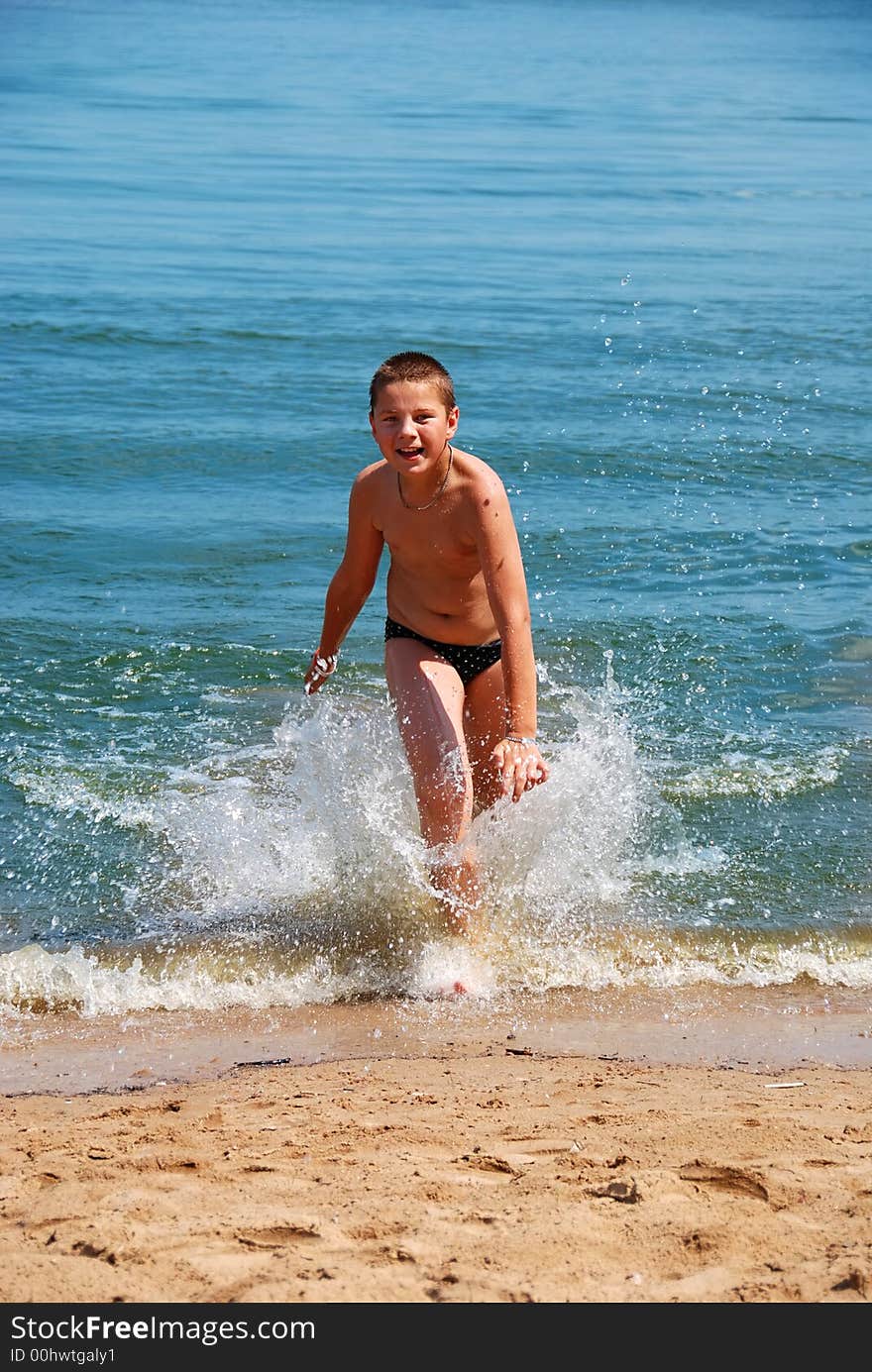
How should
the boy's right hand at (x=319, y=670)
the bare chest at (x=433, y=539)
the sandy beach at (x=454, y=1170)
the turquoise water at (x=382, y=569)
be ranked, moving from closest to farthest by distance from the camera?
1. the sandy beach at (x=454, y=1170)
2. the bare chest at (x=433, y=539)
3. the turquoise water at (x=382, y=569)
4. the boy's right hand at (x=319, y=670)

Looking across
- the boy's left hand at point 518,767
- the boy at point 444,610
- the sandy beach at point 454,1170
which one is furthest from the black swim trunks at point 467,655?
the sandy beach at point 454,1170

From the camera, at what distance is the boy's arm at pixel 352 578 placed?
17.8 feet

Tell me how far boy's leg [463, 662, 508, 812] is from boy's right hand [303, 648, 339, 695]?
0.58 meters

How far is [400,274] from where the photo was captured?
1788 centimetres

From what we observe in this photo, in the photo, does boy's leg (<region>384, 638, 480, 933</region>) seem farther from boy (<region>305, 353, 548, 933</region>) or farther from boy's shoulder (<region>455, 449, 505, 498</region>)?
boy's shoulder (<region>455, 449, 505, 498</region>)

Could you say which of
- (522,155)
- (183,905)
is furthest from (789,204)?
(183,905)

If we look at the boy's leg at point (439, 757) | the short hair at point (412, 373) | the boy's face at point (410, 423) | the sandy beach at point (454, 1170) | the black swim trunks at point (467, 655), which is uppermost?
the short hair at point (412, 373)

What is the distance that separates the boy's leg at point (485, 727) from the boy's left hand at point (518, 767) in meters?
0.44

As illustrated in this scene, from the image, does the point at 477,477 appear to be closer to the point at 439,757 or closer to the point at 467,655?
the point at 467,655

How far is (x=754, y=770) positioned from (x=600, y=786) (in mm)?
1225

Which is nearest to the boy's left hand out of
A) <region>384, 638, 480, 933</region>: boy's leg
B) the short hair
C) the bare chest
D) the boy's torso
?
<region>384, 638, 480, 933</region>: boy's leg

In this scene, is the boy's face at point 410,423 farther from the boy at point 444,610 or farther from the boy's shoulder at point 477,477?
the boy's shoulder at point 477,477

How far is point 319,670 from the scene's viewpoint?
5750 mm

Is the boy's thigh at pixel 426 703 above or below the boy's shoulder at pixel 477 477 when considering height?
below
